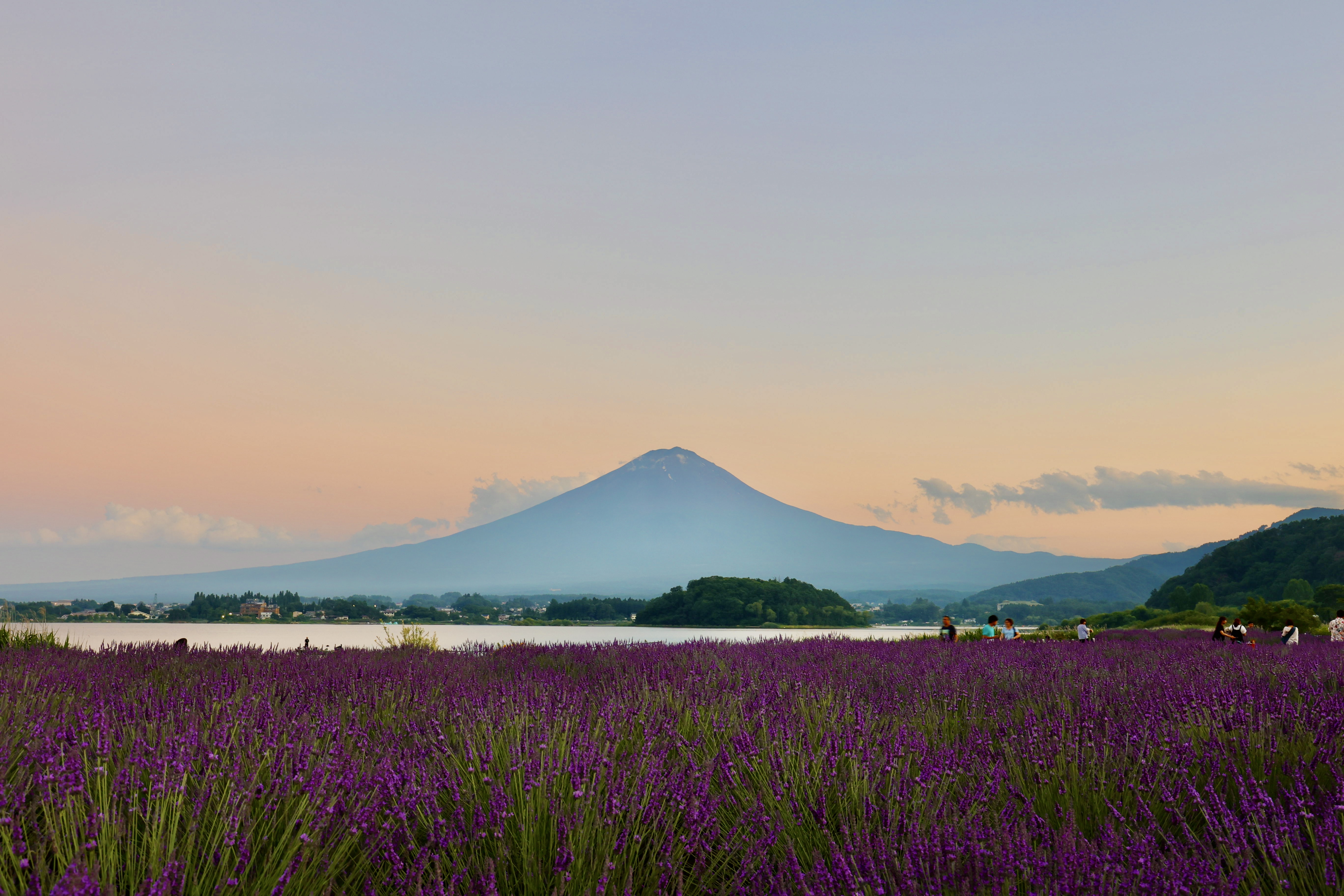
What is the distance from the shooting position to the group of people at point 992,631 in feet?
55.6

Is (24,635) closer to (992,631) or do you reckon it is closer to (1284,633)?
(992,631)

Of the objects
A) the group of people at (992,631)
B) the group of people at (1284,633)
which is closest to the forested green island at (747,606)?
the group of people at (992,631)

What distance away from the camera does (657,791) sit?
3.28 meters

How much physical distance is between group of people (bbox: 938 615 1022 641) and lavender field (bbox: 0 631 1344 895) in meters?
10.5

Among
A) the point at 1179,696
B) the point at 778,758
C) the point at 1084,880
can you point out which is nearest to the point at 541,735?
the point at 778,758

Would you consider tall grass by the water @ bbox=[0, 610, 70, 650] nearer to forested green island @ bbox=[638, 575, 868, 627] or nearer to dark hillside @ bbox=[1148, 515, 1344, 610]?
dark hillside @ bbox=[1148, 515, 1344, 610]

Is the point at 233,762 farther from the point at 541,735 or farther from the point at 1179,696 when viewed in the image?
the point at 1179,696

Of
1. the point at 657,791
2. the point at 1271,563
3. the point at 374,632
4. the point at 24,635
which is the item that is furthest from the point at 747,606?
the point at 657,791

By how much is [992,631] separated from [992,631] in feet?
0.06

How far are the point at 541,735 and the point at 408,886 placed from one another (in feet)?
3.99

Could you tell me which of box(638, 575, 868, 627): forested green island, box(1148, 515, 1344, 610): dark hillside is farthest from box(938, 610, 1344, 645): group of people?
box(638, 575, 868, 627): forested green island

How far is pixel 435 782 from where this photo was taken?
10.8 feet

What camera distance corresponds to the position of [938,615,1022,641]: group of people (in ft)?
55.6

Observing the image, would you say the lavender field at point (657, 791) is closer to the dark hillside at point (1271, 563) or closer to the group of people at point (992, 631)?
the group of people at point (992, 631)
